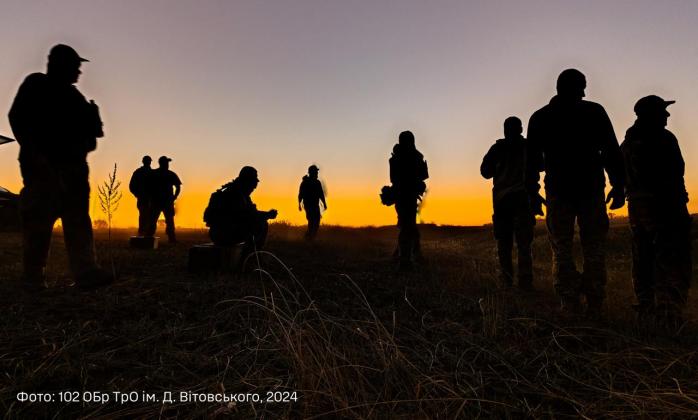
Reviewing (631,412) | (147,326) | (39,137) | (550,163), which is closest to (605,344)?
(631,412)

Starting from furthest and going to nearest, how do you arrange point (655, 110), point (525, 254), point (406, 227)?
point (406, 227) → point (525, 254) → point (655, 110)

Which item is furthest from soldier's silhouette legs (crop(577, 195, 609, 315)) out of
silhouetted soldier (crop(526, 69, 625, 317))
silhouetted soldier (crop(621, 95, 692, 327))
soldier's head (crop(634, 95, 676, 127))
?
soldier's head (crop(634, 95, 676, 127))

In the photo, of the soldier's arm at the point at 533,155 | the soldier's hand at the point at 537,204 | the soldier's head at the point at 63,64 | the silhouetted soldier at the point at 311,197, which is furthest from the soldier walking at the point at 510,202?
the silhouetted soldier at the point at 311,197

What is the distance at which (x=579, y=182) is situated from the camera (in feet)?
13.0

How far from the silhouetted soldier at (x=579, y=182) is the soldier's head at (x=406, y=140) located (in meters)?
3.48

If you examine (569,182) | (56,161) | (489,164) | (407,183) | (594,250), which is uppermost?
(489,164)

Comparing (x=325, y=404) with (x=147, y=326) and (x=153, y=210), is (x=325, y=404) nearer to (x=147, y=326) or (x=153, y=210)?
(x=147, y=326)

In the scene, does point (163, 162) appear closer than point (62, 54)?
No

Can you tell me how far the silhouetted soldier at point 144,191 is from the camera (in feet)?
35.8

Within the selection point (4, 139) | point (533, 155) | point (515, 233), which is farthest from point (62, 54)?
point (4, 139)

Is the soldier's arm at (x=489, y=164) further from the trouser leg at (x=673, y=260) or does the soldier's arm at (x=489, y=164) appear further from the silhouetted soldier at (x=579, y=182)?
the trouser leg at (x=673, y=260)

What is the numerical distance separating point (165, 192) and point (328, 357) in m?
9.87

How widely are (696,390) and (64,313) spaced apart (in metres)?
4.07

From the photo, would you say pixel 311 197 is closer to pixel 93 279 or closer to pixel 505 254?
pixel 505 254
